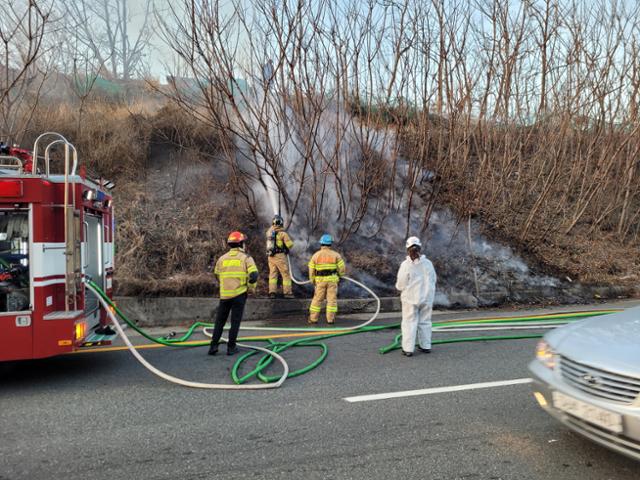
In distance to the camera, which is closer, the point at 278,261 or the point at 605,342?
the point at 605,342

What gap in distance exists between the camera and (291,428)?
401 cm

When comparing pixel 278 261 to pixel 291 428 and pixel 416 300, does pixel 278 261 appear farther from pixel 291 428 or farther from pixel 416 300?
pixel 291 428

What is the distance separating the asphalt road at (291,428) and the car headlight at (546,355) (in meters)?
0.61

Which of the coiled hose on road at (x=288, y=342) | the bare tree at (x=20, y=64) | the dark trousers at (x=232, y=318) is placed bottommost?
the coiled hose on road at (x=288, y=342)

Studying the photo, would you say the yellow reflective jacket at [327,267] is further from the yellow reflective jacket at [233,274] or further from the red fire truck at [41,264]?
the red fire truck at [41,264]

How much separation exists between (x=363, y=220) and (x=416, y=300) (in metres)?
7.36

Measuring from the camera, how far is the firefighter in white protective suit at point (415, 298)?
6.39 m

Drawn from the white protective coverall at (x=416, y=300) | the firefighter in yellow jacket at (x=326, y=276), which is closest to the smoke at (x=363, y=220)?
the firefighter in yellow jacket at (x=326, y=276)

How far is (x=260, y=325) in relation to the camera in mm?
8914

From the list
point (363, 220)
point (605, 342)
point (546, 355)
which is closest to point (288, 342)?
point (546, 355)

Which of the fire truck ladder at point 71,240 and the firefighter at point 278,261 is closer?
the fire truck ladder at point 71,240

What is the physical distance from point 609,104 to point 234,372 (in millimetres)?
13948

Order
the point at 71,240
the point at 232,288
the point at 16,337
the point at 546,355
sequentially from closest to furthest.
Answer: the point at 546,355
the point at 16,337
the point at 71,240
the point at 232,288

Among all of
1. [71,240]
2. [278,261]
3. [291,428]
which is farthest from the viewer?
[278,261]
